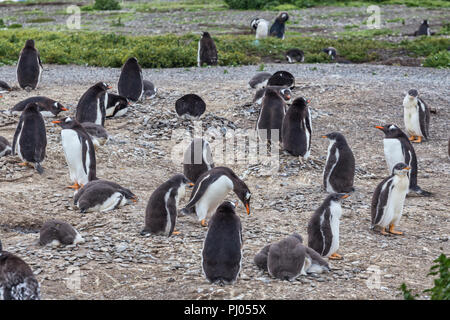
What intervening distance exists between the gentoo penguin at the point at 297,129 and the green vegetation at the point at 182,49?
8.36m

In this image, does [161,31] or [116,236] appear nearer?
[116,236]

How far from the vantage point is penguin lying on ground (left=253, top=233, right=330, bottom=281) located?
4730 mm

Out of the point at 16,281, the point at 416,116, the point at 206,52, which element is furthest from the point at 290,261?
the point at 206,52

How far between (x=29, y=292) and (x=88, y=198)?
8.10 feet

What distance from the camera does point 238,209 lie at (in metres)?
6.91

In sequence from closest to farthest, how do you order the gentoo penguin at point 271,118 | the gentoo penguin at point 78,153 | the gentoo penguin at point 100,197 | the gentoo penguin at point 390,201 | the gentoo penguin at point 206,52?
the gentoo penguin at point 390,201 < the gentoo penguin at point 100,197 < the gentoo penguin at point 78,153 < the gentoo penguin at point 271,118 < the gentoo penguin at point 206,52

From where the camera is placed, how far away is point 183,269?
5.00m

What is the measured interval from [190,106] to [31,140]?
2653 millimetres

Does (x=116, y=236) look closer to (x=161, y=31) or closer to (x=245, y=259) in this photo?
(x=245, y=259)

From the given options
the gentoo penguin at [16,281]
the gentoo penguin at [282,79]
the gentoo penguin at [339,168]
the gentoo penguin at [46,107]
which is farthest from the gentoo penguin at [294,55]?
the gentoo penguin at [16,281]

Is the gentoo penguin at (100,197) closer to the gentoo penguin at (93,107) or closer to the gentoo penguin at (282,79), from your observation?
the gentoo penguin at (93,107)

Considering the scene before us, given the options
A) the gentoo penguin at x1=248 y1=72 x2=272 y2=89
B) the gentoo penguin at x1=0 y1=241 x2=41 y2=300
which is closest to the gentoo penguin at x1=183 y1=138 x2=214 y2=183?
the gentoo penguin at x1=0 y1=241 x2=41 y2=300

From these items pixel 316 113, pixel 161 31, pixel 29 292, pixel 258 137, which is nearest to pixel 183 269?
pixel 29 292

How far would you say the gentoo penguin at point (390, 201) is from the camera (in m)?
6.11
